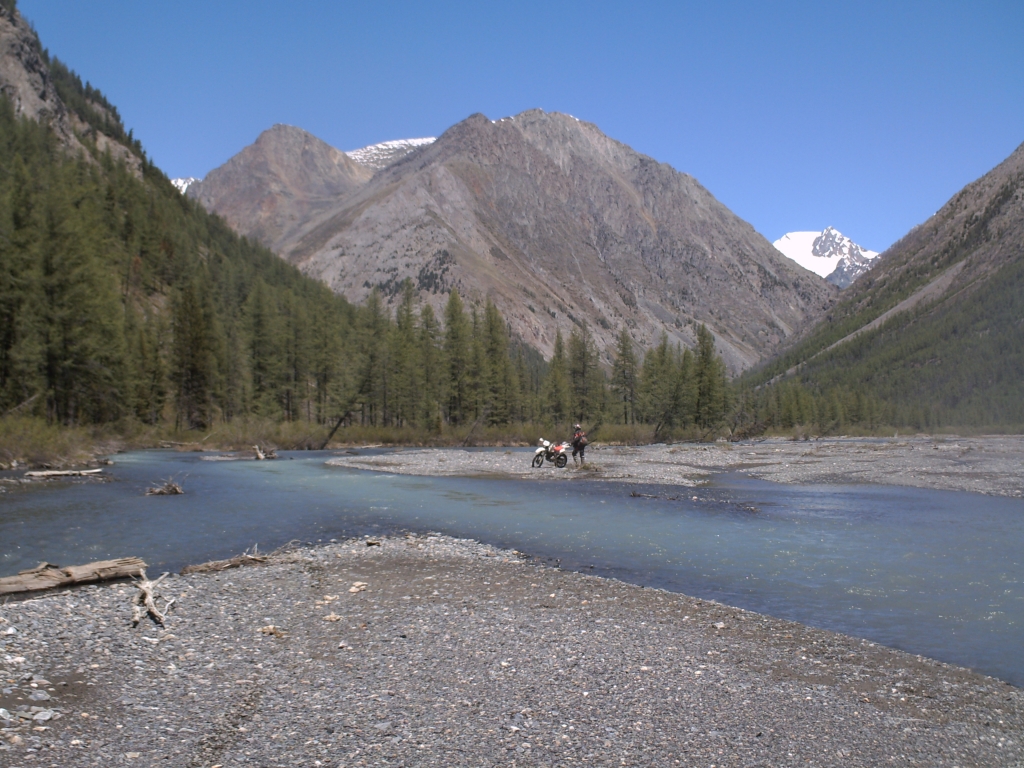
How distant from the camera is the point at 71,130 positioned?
414 feet

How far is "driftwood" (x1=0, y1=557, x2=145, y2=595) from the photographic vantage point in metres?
10.6

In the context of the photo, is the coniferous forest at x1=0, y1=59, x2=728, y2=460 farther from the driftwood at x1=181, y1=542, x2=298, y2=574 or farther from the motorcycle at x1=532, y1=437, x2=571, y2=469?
the motorcycle at x1=532, y1=437, x2=571, y2=469

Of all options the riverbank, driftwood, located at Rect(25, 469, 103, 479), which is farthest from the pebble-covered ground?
the riverbank

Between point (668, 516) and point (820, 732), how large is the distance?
1492 cm

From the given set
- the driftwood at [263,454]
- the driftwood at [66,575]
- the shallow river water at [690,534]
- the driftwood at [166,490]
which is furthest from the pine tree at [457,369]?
the driftwood at [66,575]

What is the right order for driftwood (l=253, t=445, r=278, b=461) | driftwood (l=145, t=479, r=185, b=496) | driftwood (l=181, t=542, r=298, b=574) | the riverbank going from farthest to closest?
1. driftwood (l=253, t=445, r=278, b=461)
2. the riverbank
3. driftwood (l=145, t=479, r=185, b=496)
4. driftwood (l=181, t=542, r=298, b=574)

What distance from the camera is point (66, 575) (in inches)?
439

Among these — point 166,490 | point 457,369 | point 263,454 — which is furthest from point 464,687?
point 457,369

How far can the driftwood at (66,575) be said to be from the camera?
417 inches

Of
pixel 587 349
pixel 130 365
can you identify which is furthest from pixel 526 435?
pixel 130 365

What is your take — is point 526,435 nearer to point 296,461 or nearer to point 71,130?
point 296,461

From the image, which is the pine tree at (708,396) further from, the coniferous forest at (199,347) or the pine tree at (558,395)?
the pine tree at (558,395)

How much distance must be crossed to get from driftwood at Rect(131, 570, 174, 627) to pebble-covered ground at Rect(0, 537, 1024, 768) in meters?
0.18

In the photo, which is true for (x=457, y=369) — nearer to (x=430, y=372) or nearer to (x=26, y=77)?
(x=430, y=372)
